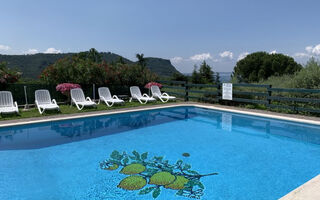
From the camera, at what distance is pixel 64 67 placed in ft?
37.8

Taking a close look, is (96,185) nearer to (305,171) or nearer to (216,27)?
(305,171)

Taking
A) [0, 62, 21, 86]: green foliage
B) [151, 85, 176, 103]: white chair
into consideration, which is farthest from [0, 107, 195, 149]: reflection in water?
[0, 62, 21, 86]: green foliage

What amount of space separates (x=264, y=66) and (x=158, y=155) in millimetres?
36119

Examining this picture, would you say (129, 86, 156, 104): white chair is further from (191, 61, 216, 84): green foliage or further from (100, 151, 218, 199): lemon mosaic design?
(191, 61, 216, 84): green foliage

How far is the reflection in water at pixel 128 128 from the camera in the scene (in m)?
6.27

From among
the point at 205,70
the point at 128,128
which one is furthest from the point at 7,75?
the point at 205,70

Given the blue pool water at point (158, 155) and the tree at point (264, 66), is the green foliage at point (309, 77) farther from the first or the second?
the tree at point (264, 66)

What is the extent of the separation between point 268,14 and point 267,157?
14688mm

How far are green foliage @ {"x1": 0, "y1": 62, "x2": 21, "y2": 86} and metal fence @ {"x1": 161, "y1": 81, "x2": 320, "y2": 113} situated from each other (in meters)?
8.46

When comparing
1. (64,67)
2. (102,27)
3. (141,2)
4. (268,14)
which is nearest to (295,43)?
(268,14)

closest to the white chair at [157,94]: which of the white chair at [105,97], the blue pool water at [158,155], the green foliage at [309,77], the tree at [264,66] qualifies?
the white chair at [105,97]

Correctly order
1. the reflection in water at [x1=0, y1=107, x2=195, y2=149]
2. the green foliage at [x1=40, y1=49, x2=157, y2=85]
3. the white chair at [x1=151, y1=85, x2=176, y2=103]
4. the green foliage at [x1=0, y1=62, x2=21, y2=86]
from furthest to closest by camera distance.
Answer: the white chair at [x1=151, y1=85, x2=176, y2=103], the green foliage at [x1=40, y1=49, x2=157, y2=85], the green foliage at [x1=0, y1=62, x2=21, y2=86], the reflection in water at [x1=0, y1=107, x2=195, y2=149]

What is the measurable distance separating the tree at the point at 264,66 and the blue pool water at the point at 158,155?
27.7 meters

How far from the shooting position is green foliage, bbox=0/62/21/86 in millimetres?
9562
